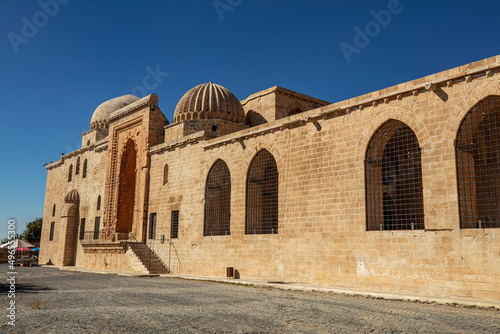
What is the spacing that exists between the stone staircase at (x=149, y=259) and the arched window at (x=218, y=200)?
2.93 metres

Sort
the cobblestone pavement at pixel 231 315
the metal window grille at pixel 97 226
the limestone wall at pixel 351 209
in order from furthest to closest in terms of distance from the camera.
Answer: the metal window grille at pixel 97 226, the limestone wall at pixel 351 209, the cobblestone pavement at pixel 231 315

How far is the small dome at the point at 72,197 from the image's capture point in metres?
25.2

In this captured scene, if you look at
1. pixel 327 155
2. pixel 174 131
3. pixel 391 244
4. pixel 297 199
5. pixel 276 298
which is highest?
pixel 174 131

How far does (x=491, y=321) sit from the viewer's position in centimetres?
631

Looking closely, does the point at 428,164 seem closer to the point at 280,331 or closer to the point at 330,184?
the point at 330,184

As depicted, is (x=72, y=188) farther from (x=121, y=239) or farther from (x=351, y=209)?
(x=351, y=209)

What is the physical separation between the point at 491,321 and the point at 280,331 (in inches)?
134

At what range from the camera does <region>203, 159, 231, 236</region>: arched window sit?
1587 centimetres

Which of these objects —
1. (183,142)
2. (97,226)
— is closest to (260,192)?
(183,142)

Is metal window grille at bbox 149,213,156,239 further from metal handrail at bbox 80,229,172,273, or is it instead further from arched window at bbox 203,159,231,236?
arched window at bbox 203,159,231,236

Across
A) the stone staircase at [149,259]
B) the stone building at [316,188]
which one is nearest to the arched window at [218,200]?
the stone building at [316,188]

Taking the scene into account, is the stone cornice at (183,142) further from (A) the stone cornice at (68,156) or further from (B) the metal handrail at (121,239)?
(A) the stone cornice at (68,156)

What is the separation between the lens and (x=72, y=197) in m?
25.3

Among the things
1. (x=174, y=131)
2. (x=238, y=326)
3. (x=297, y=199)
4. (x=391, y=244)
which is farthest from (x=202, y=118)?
(x=238, y=326)
